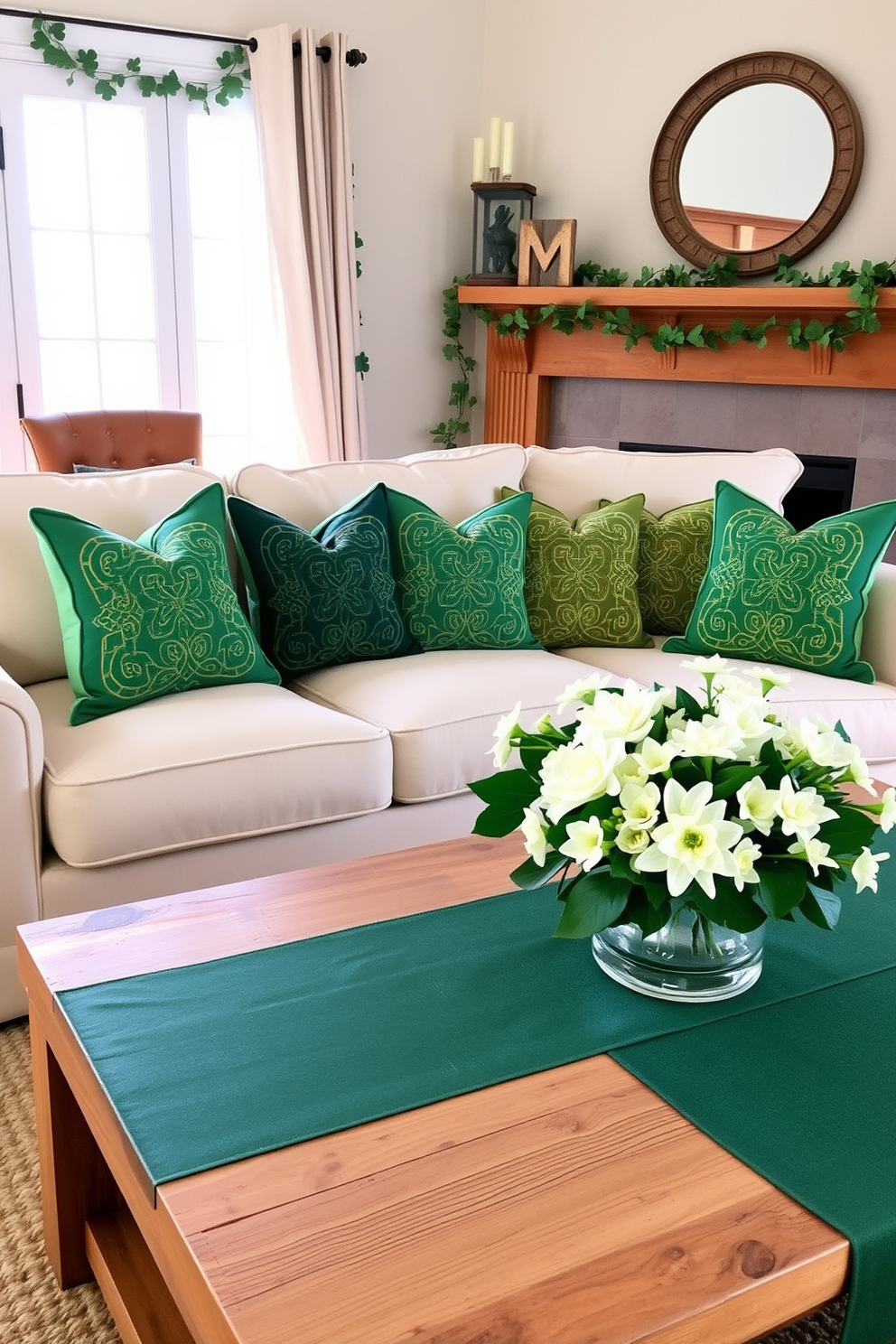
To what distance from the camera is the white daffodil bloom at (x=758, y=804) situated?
4.05 feet

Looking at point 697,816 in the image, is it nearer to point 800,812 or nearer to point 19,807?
point 800,812

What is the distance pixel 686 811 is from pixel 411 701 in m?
1.27

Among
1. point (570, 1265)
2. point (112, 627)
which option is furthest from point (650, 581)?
point (570, 1265)

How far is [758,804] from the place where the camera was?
1242 mm

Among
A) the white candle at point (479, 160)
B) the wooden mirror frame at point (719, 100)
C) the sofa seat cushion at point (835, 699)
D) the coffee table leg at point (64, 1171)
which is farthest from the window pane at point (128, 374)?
the coffee table leg at point (64, 1171)

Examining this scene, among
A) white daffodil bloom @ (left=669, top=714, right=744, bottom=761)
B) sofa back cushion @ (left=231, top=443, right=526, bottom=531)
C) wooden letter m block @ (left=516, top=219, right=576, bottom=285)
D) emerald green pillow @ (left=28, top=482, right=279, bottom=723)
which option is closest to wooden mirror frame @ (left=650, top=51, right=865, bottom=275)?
wooden letter m block @ (left=516, top=219, right=576, bottom=285)

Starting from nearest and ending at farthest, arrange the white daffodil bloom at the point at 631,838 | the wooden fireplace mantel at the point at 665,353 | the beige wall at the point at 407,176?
the white daffodil bloom at the point at 631,838 → the wooden fireplace mantel at the point at 665,353 → the beige wall at the point at 407,176

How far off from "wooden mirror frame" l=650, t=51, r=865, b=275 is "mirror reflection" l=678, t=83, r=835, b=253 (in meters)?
0.03

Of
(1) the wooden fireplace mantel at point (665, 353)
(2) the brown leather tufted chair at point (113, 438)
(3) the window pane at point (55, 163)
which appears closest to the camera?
(2) the brown leather tufted chair at point (113, 438)

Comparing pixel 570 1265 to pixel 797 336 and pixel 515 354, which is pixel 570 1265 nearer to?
pixel 797 336

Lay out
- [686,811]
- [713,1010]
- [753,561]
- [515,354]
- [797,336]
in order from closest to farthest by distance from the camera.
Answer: [686,811]
[713,1010]
[753,561]
[797,336]
[515,354]

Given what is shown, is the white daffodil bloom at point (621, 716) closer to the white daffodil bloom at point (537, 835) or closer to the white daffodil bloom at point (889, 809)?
the white daffodil bloom at point (537, 835)

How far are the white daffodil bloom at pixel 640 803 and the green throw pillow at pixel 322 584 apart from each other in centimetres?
149

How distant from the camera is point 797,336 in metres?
4.07
